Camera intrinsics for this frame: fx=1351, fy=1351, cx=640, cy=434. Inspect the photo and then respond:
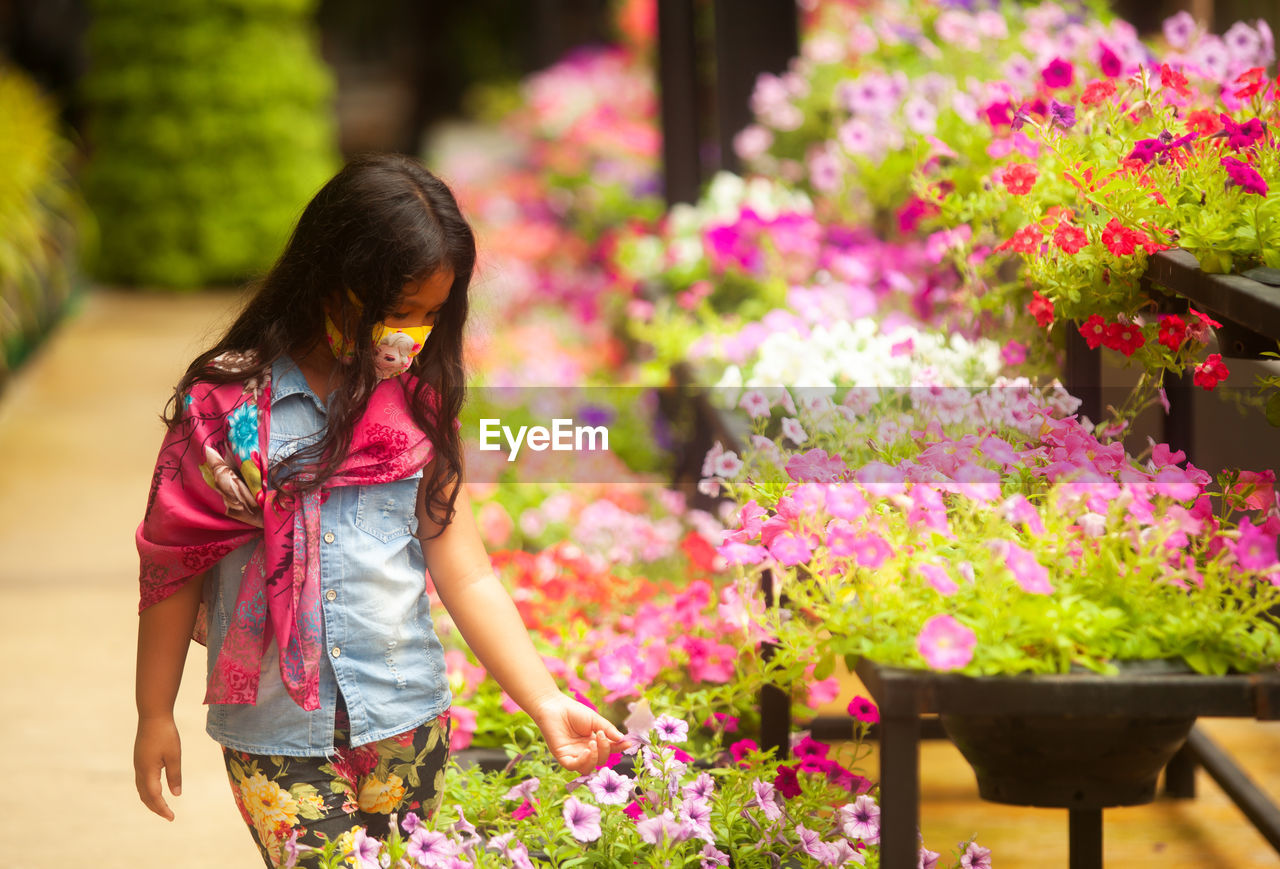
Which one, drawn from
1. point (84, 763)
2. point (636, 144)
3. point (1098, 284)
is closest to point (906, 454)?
point (1098, 284)

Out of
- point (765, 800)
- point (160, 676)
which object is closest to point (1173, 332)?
point (765, 800)

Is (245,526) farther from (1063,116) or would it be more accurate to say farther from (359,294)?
(1063,116)

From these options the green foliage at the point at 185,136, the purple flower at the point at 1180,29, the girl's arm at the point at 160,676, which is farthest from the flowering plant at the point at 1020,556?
the green foliage at the point at 185,136

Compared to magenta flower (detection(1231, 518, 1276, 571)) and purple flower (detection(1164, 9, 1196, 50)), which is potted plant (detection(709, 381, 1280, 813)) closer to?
magenta flower (detection(1231, 518, 1276, 571))

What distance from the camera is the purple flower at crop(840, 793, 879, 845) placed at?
69.9 inches

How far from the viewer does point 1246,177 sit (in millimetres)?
1628

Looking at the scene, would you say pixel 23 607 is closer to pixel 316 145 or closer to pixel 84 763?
pixel 84 763

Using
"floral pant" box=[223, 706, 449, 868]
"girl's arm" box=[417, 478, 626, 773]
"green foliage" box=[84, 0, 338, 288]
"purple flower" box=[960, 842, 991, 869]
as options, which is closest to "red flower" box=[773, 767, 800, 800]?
"purple flower" box=[960, 842, 991, 869]

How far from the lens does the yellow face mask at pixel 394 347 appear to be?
1595 mm

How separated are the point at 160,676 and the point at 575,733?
1.65ft

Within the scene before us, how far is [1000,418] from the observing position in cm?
192

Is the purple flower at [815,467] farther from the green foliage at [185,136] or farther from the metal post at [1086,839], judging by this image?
the green foliage at [185,136]

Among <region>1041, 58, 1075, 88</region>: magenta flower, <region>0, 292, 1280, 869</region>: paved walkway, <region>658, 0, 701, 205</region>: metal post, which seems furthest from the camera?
<region>658, 0, 701, 205</region>: metal post

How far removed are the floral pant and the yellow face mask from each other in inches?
17.0
